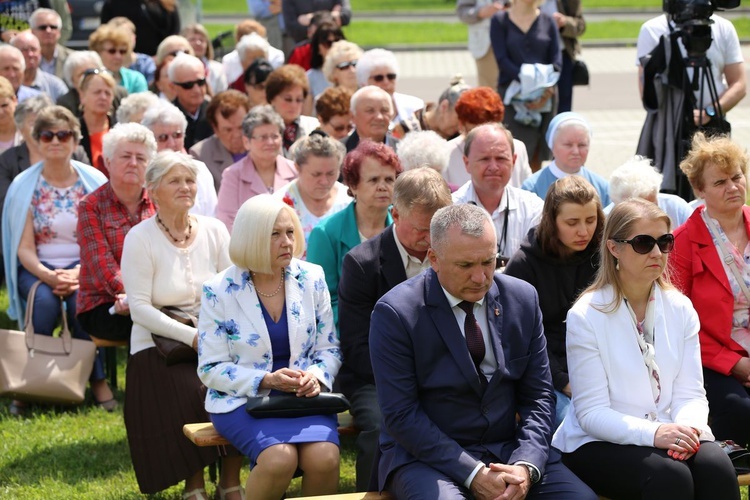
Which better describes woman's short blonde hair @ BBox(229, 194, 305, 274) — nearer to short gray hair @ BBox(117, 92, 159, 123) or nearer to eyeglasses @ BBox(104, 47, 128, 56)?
short gray hair @ BBox(117, 92, 159, 123)

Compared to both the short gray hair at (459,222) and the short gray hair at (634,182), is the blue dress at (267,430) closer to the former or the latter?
the short gray hair at (459,222)

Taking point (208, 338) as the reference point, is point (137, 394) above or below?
below

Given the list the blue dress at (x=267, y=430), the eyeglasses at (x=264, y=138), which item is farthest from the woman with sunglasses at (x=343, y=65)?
the blue dress at (x=267, y=430)

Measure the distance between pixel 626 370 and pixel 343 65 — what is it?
18.9ft

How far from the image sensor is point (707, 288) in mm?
5582

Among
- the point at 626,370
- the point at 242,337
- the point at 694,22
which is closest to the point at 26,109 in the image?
the point at 242,337

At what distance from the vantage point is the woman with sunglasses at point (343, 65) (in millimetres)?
9914

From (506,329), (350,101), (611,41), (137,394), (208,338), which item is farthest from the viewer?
(611,41)

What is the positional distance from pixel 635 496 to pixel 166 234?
2.93 metres

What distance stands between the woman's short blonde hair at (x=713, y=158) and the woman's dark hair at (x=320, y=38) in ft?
18.6

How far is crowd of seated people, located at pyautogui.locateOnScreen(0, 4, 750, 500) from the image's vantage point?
4.53 metres

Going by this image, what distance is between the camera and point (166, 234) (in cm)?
621

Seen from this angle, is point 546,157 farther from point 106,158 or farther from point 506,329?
point 506,329

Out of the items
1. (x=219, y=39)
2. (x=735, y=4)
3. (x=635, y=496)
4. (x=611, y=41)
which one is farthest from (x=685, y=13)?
(x=611, y=41)
